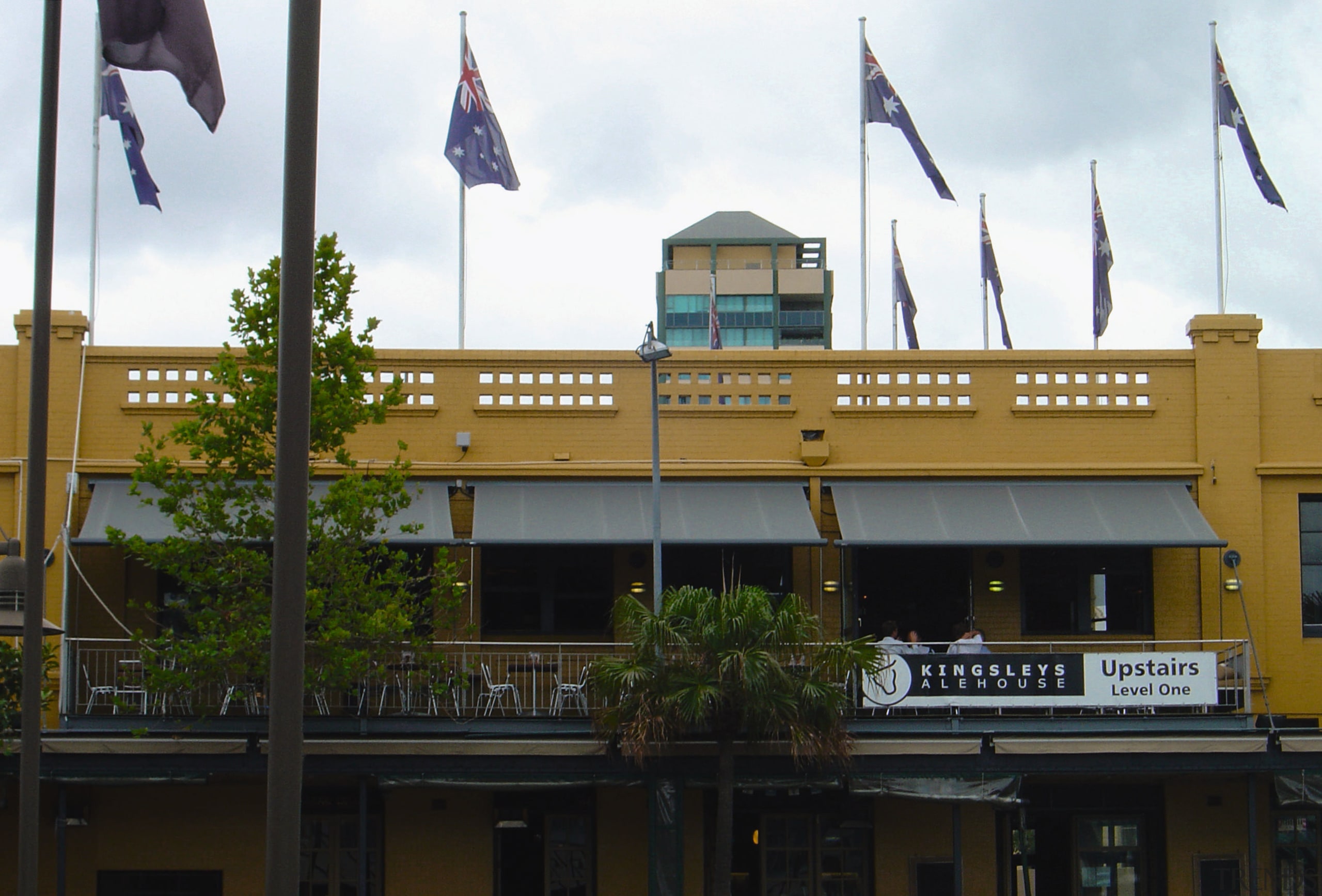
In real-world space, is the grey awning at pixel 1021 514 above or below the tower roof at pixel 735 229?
below

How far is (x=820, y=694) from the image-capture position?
16.5 meters

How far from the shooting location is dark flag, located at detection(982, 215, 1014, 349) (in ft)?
101

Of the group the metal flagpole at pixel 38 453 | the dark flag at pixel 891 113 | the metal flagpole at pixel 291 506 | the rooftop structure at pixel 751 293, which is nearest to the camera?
the metal flagpole at pixel 291 506

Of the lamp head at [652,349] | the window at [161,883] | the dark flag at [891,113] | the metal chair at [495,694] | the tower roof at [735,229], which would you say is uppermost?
the tower roof at [735,229]

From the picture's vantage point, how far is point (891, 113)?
25.6 m

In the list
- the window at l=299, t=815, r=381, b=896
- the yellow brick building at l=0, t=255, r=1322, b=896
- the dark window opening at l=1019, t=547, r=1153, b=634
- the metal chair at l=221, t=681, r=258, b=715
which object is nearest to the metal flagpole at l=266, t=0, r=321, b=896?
the metal chair at l=221, t=681, r=258, b=715

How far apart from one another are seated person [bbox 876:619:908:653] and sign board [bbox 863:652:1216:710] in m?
0.12

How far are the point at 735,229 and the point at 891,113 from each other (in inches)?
3596

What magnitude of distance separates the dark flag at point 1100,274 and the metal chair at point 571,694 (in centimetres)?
1301

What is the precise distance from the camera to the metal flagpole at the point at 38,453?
10797 millimetres

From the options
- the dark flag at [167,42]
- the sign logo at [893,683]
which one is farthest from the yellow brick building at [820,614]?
the dark flag at [167,42]

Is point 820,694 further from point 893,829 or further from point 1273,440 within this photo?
point 1273,440

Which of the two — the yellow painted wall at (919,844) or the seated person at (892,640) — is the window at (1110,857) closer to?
the yellow painted wall at (919,844)

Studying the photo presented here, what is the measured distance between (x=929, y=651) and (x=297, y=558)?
12.8 meters
